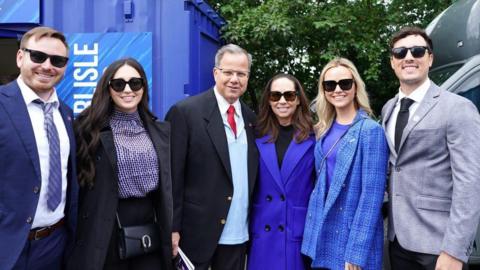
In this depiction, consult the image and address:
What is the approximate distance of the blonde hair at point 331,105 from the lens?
2832 mm

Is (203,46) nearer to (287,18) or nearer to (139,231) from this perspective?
(287,18)

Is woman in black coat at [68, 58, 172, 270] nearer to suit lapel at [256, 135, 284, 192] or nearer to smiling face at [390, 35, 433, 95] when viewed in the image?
suit lapel at [256, 135, 284, 192]

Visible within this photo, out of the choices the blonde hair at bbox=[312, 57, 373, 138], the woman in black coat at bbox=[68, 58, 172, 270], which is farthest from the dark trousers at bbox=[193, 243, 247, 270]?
the blonde hair at bbox=[312, 57, 373, 138]

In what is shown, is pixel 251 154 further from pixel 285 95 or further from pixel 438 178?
pixel 438 178

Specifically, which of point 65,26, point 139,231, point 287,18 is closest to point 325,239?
point 139,231

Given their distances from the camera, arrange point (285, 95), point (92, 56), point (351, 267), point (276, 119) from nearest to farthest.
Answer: point (351, 267)
point (285, 95)
point (276, 119)
point (92, 56)

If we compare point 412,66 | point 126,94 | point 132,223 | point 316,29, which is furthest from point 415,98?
point 316,29

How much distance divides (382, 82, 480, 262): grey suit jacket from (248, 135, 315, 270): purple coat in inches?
22.9

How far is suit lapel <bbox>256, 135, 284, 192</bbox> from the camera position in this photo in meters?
2.92

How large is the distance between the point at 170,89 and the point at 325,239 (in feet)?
7.78

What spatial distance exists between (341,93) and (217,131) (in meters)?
0.84

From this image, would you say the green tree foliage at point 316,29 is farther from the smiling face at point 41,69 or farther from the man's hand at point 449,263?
the man's hand at point 449,263

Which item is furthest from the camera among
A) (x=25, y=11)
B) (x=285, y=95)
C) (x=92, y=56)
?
(x=25, y=11)

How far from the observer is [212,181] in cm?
288
